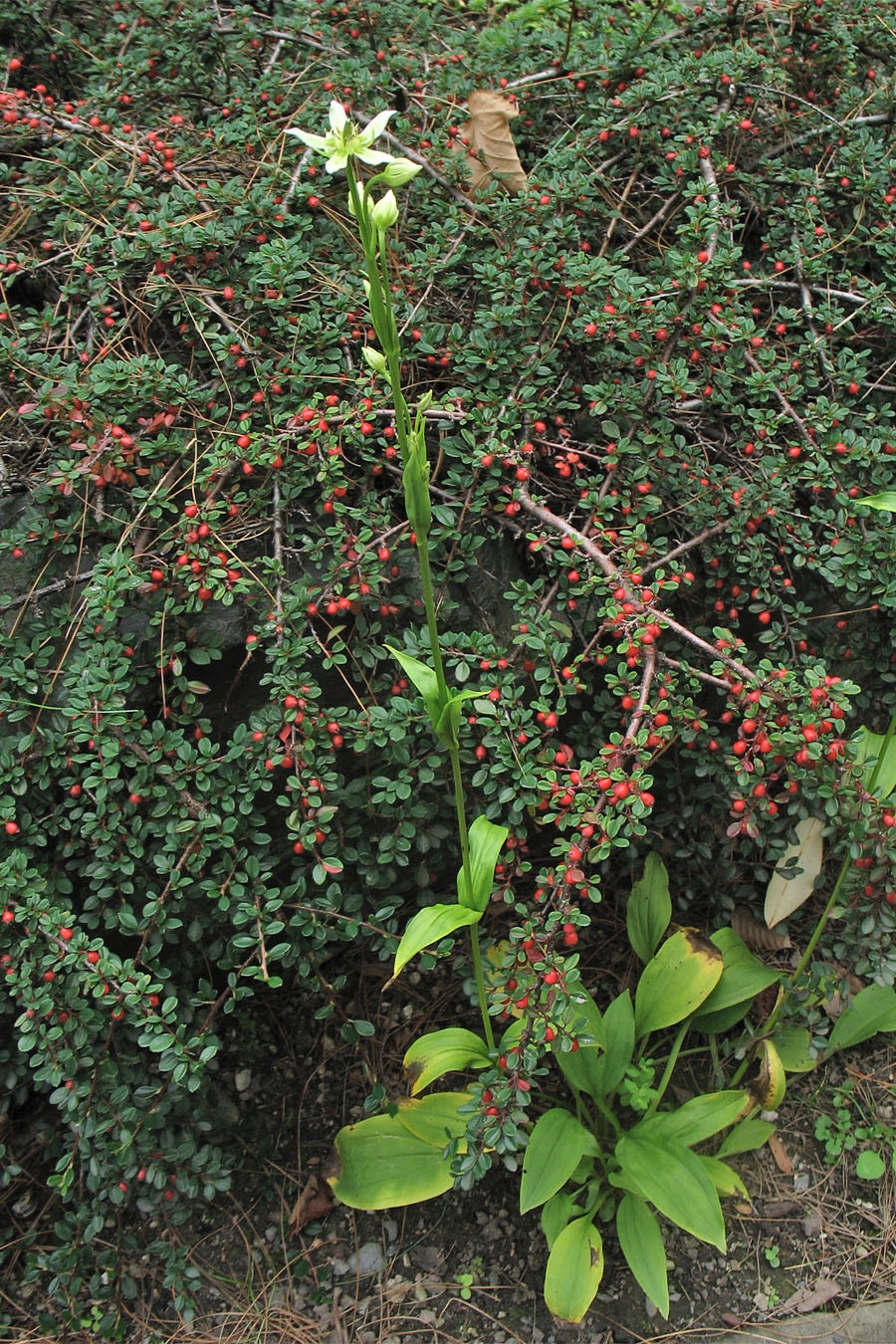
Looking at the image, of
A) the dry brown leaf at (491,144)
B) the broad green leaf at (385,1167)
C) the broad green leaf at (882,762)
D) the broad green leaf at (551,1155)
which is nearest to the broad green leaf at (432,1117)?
the broad green leaf at (385,1167)

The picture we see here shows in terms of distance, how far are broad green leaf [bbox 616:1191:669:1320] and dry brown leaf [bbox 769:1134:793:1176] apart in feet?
1.28

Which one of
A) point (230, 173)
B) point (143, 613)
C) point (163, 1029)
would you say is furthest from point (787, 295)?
point (163, 1029)

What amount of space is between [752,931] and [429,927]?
3.81 ft

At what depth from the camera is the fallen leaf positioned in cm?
217

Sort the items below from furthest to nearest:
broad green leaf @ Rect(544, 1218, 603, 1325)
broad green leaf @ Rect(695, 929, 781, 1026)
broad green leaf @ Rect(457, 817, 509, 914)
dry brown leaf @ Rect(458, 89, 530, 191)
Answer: dry brown leaf @ Rect(458, 89, 530, 191) < broad green leaf @ Rect(695, 929, 781, 1026) < broad green leaf @ Rect(544, 1218, 603, 1325) < broad green leaf @ Rect(457, 817, 509, 914)

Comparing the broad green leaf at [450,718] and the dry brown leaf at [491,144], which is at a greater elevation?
the dry brown leaf at [491,144]

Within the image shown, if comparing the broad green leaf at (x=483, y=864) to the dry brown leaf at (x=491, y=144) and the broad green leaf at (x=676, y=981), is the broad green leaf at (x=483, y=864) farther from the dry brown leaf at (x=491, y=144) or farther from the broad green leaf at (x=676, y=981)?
the dry brown leaf at (x=491, y=144)

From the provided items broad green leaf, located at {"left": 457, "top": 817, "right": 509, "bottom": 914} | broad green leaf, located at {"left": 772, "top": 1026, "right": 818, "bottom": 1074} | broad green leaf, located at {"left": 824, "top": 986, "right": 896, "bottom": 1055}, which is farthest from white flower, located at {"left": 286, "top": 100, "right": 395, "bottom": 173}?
broad green leaf, located at {"left": 824, "top": 986, "right": 896, "bottom": 1055}

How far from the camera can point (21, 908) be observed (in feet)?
6.40

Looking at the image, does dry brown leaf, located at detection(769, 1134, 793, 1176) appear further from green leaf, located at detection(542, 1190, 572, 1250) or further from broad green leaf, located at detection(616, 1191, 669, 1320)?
green leaf, located at detection(542, 1190, 572, 1250)

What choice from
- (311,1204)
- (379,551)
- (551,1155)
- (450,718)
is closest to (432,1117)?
(551,1155)

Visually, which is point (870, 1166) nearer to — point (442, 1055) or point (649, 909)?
point (649, 909)

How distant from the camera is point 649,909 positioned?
247cm

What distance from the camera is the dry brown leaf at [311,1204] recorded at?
2283 mm
